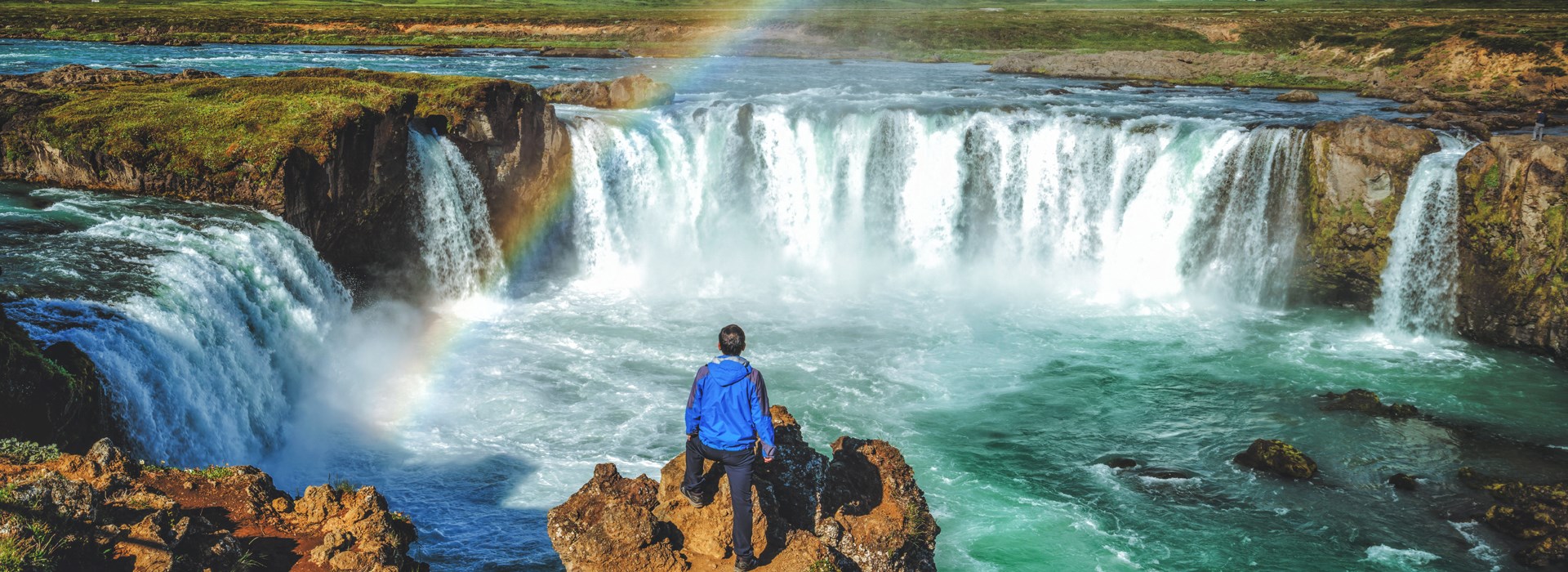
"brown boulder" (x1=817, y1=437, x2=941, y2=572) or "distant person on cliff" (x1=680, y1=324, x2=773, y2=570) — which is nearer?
"distant person on cliff" (x1=680, y1=324, x2=773, y2=570)

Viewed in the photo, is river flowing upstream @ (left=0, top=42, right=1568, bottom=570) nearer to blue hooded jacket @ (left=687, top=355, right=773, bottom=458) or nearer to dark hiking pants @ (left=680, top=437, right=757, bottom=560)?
dark hiking pants @ (left=680, top=437, right=757, bottom=560)

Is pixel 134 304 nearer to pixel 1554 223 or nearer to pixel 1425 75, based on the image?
pixel 1554 223

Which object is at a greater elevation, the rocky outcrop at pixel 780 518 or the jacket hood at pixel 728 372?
the jacket hood at pixel 728 372

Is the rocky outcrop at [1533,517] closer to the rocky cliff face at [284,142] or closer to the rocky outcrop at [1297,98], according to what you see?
the rocky cliff face at [284,142]

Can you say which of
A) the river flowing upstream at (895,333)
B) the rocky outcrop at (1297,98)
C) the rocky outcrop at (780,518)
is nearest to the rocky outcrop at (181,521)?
the rocky outcrop at (780,518)

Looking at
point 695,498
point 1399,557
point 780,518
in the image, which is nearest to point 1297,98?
point 1399,557

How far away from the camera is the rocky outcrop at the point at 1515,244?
21.8 metres

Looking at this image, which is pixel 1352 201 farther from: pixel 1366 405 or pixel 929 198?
pixel 929 198

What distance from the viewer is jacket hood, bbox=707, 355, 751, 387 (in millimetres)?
8289

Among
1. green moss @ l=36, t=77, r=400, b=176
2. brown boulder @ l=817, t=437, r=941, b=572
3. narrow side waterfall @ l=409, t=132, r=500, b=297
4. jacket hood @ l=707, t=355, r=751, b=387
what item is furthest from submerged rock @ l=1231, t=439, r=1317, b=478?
green moss @ l=36, t=77, r=400, b=176

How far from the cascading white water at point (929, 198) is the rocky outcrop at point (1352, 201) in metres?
1.17

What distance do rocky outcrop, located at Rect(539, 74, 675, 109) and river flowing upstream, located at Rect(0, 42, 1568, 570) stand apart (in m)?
1.21

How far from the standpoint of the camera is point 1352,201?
80.1ft

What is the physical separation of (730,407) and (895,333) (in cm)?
1547
